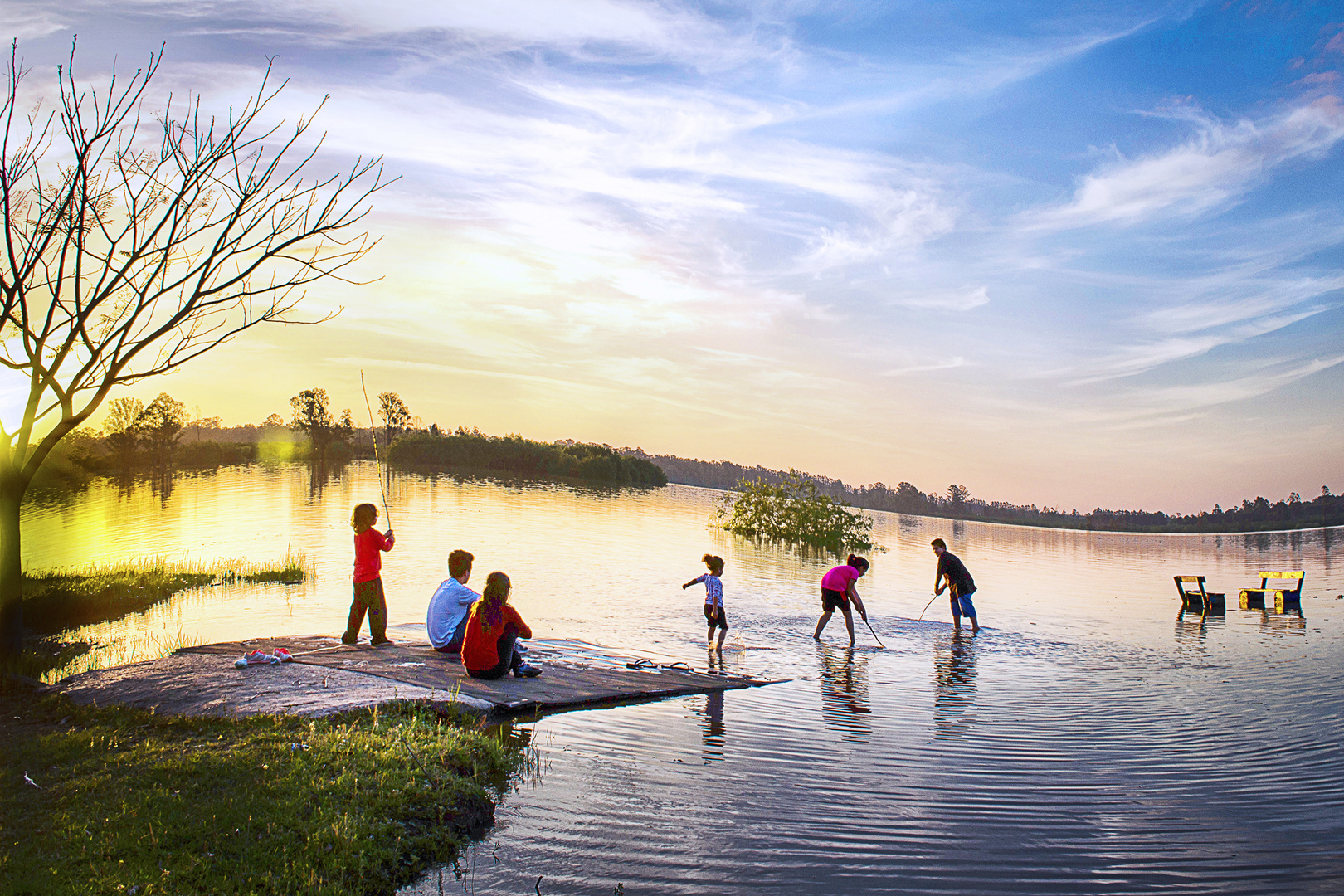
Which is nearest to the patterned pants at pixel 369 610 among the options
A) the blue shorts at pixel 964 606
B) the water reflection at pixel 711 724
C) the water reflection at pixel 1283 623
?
the water reflection at pixel 711 724

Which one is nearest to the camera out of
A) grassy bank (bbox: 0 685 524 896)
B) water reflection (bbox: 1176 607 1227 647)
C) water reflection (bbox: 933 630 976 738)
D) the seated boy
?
grassy bank (bbox: 0 685 524 896)

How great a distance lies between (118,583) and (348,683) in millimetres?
15490

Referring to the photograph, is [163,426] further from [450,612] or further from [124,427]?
[450,612]

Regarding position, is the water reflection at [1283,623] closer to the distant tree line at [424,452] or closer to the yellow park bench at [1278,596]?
the yellow park bench at [1278,596]

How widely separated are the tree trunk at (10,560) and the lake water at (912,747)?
5.06 metres

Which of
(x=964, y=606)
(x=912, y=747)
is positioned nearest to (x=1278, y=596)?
(x=964, y=606)

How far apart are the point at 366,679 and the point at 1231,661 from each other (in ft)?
56.5

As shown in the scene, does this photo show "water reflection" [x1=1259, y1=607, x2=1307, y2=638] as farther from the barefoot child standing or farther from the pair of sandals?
the pair of sandals

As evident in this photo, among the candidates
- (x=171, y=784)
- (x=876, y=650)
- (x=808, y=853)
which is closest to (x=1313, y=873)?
(x=808, y=853)

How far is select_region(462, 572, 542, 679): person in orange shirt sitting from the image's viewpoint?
11.1 m

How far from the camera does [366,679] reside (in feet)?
33.6

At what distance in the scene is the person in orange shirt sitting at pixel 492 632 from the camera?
36.5 ft

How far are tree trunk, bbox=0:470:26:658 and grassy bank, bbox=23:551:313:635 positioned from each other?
19.9ft

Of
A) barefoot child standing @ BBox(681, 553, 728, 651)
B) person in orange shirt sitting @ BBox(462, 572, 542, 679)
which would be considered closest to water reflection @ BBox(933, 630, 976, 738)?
barefoot child standing @ BBox(681, 553, 728, 651)
